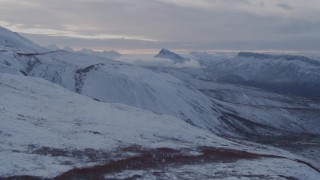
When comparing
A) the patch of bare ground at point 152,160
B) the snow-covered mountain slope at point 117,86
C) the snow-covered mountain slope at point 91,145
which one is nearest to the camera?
the patch of bare ground at point 152,160

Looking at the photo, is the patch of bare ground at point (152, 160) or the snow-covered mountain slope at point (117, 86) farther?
the snow-covered mountain slope at point (117, 86)

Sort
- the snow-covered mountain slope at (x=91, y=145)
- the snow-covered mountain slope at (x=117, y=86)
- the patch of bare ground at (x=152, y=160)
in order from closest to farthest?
1. the patch of bare ground at (x=152, y=160)
2. the snow-covered mountain slope at (x=91, y=145)
3. the snow-covered mountain slope at (x=117, y=86)

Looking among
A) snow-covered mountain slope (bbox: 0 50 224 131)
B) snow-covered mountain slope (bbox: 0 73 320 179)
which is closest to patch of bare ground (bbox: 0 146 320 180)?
snow-covered mountain slope (bbox: 0 73 320 179)

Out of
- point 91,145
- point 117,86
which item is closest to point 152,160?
point 91,145

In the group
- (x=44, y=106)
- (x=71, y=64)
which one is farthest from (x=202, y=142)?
(x=71, y=64)

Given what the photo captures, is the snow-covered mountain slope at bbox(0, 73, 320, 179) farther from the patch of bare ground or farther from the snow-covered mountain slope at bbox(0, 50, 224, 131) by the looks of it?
the snow-covered mountain slope at bbox(0, 50, 224, 131)

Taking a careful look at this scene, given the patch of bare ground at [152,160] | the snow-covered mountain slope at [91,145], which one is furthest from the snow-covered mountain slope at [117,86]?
the patch of bare ground at [152,160]

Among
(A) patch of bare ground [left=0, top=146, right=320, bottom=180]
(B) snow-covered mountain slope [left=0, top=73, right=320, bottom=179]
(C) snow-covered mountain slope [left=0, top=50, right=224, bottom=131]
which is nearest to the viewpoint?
(A) patch of bare ground [left=0, top=146, right=320, bottom=180]

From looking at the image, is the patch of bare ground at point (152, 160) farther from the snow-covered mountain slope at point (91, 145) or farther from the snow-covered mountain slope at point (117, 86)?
the snow-covered mountain slope at point (117, 86)

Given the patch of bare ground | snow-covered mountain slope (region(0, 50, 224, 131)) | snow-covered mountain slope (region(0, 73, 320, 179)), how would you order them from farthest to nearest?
snow-covered mountain slope (region(0, 50, 224, 131)) < snow-covered mountain slope (region(0, 73, 320, 179)) < the patch of bare ground
